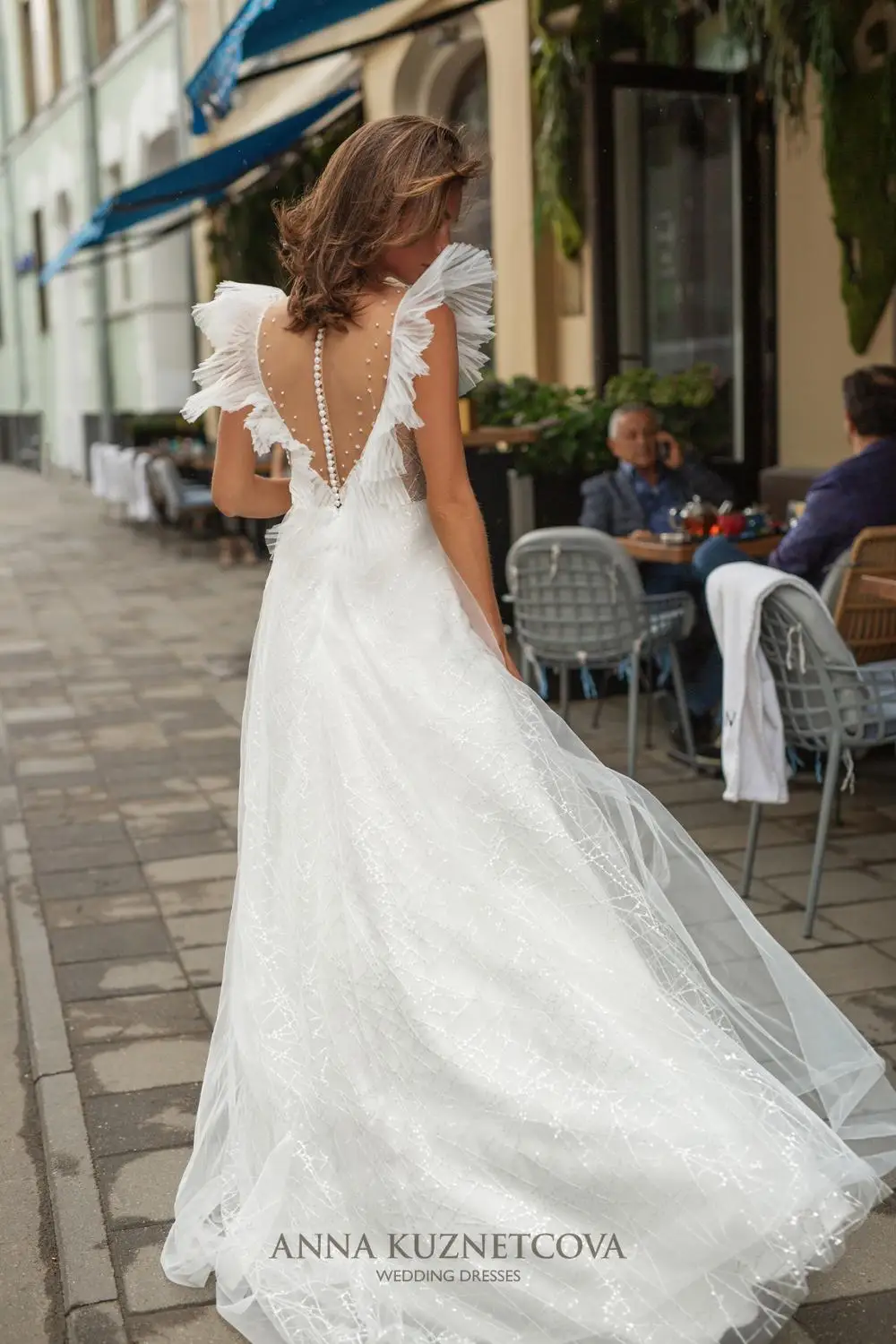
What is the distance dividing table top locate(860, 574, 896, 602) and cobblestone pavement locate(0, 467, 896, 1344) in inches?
33.2

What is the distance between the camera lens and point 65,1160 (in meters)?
2.90

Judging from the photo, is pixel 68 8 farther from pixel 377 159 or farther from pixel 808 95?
pixel 377 159

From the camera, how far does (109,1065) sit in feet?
11.0

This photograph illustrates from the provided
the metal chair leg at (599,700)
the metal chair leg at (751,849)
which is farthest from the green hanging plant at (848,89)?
the metal chair leg at (751,849)

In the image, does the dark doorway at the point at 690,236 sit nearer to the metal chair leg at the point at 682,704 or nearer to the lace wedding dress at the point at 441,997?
the metal chair leg at the point at 682,704

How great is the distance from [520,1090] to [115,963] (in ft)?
6.53

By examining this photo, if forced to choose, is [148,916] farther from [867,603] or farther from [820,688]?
[867,603]

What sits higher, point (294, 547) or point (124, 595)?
point (294, 547)

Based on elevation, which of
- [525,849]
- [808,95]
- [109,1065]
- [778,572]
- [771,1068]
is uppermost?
[808,95]

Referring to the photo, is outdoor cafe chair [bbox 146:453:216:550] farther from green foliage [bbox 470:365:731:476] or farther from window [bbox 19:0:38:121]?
window [bbox 19:0:38:121]

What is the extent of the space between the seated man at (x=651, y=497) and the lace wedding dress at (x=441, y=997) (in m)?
3.18

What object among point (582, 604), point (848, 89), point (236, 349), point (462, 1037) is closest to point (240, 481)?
point (236, 349)

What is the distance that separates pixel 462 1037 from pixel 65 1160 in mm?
1042

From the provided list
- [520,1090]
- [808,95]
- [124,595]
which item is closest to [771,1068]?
[520,1090]
